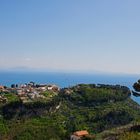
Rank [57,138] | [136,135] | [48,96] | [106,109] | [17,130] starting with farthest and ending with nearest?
[48,96], [106,109], [17,130], [57,138], [136,135]

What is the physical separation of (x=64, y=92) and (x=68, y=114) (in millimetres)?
19926

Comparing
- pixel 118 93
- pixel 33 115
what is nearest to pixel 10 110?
pixel 33 115

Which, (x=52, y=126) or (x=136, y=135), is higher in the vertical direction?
(x=136, y=135)

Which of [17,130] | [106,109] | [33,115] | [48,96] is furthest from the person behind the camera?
[48,96]

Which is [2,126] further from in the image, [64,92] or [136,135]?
[136,135]

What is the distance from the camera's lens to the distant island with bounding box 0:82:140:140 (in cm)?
9012

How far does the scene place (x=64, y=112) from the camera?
384 ft

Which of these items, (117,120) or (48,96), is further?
(48,96)

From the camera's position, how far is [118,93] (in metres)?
140

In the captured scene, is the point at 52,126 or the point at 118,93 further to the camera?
the point at 118,93

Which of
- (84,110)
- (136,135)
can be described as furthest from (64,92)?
(136,135)

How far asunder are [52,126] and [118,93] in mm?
49967

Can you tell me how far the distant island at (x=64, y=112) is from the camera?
9012 centimetres

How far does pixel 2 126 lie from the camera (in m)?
95.4
